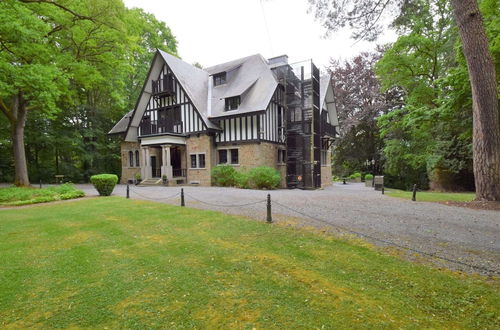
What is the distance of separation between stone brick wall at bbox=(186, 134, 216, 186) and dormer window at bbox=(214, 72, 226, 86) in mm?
6314

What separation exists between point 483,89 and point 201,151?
17115 mm

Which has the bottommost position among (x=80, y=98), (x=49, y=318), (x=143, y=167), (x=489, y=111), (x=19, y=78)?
(x=49, y=318)

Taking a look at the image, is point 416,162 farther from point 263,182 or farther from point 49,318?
point 49,318

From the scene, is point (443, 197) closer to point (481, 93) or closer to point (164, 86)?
point (481, 93)

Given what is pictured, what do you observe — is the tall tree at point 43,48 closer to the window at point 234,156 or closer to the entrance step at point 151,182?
the entrance step at point 151,182

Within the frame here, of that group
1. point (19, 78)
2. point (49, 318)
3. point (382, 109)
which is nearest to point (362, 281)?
Result: point (49, 318)

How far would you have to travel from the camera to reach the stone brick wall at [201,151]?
19953 mm

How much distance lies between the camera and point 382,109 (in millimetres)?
27312

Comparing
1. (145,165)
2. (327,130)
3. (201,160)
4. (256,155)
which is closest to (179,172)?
(145,165)

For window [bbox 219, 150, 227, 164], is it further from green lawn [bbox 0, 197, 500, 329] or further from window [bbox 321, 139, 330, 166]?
green lawn [bbox 0, 197, 500, 329]

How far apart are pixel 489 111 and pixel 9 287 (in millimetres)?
14348

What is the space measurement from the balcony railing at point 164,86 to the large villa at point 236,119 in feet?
0.28

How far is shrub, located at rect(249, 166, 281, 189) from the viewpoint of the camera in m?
17.0

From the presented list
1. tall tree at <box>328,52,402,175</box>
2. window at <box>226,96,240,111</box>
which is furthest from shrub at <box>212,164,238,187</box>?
tall tree at <box>328,52,402,175</box>
